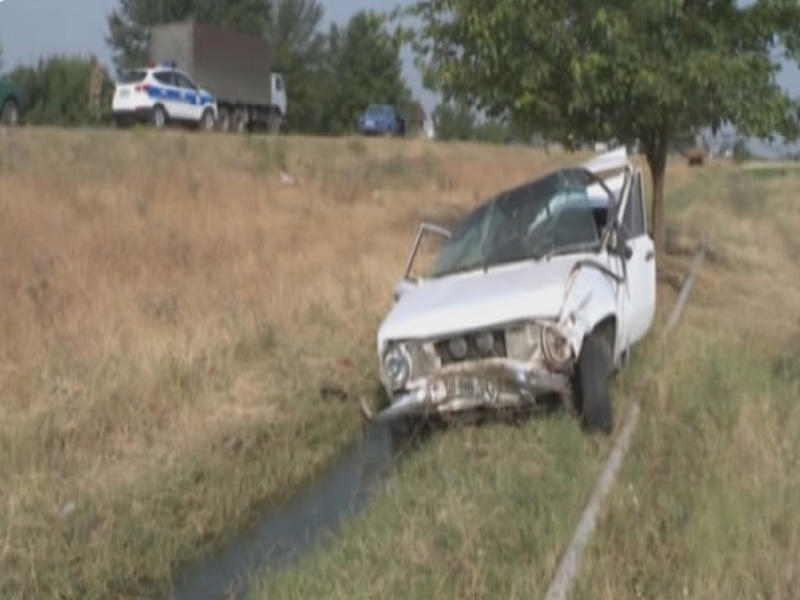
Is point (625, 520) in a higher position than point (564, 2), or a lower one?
lower

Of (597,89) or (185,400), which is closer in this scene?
(185,400)

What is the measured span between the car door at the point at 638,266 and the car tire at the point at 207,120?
29771mm

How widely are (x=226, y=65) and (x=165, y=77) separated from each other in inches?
301

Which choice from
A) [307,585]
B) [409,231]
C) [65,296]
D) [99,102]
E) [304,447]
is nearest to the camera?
[307,585]

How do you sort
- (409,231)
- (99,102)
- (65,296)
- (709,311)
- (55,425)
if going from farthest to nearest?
(99,102)
(409,231)
(709,311)
(65,296)
(55,425)

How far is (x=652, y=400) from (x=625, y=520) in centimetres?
230

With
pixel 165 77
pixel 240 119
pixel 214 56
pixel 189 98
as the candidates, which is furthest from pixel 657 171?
pixel 240 119

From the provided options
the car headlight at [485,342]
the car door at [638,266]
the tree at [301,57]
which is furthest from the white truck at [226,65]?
the car headlight at [485,342]

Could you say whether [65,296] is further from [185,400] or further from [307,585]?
[307,585]

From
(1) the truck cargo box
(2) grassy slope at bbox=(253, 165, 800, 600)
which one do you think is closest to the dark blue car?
(1) the truck cargo box

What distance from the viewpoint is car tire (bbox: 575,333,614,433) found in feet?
24.5

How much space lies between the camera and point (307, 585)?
5395mm

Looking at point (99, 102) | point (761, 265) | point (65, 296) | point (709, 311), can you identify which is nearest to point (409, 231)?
point (761, 265)

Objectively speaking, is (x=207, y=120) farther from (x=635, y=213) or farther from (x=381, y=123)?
(x=635, y=213)
